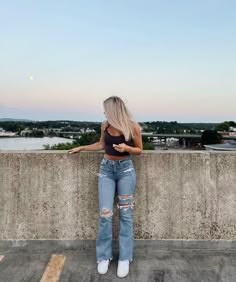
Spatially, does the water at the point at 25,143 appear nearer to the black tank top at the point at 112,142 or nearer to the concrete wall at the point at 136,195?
the concrete wall at the point at 136,195

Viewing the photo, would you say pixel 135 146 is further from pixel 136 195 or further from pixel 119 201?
pixel 136 195

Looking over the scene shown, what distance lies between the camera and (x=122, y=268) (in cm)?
294

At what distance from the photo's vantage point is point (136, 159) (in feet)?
11.5

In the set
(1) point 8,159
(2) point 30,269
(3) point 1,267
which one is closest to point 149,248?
(2) point 30,269

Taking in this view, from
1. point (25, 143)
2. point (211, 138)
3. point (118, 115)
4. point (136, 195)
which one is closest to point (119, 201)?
point (136, 195)

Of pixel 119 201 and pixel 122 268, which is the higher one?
pixel 119 201

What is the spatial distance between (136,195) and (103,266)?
900 millimetres

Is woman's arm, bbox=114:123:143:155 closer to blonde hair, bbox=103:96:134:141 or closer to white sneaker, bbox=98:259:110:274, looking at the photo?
blonde hair, bbox=103:96:134:141

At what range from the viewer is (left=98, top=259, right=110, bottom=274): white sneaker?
2945 millimetres

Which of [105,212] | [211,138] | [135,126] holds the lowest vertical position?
[211,138]

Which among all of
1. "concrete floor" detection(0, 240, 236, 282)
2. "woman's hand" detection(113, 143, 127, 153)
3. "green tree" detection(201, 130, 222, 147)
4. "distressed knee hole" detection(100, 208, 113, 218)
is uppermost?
"woman's hand" detection(113, 143, 127, 153)

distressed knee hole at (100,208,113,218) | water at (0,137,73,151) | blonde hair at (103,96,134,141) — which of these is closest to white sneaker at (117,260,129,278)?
distressed knee hole at (100,208,113,218)

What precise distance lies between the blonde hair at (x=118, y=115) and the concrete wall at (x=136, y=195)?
2.33ft

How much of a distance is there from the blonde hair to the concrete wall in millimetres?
711
